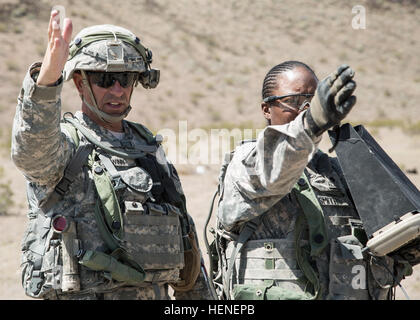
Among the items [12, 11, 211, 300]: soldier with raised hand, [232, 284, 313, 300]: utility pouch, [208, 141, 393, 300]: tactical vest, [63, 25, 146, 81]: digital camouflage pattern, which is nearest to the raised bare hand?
[12, 11, 211, 300]: soldier with raised hand

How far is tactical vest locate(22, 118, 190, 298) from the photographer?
14.7 ft

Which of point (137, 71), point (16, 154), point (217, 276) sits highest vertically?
point (137, 71)

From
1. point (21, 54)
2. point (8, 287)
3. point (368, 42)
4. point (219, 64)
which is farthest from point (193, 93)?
point (8, 287)

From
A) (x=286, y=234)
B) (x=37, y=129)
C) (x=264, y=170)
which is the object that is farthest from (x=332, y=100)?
(x=37, y=129)

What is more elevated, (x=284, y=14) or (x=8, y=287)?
(x=284, y=14)

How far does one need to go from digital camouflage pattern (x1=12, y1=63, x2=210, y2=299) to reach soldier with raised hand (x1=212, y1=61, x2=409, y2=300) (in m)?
0.54

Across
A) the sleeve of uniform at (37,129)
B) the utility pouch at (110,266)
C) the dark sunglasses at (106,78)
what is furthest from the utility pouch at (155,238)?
the dark sunglasses at (106,78)

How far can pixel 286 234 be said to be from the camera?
14.8 feet

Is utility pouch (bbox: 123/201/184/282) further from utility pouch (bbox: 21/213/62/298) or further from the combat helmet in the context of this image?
the combat helmet

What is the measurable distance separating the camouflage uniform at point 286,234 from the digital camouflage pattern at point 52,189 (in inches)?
22.1

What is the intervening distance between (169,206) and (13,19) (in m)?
30.9

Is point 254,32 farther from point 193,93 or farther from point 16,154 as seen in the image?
point 16,154

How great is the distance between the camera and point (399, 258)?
4.63m

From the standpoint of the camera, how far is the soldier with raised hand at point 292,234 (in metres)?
4.39
